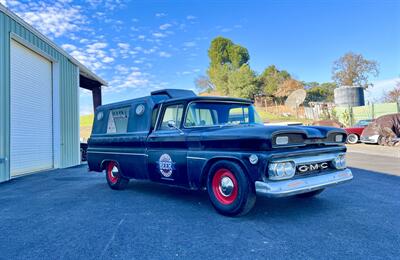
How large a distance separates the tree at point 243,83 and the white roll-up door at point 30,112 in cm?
2828

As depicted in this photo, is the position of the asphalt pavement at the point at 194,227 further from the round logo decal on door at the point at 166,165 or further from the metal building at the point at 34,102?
the metal building at the point at 34,102

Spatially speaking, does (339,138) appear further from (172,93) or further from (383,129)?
(383,129)

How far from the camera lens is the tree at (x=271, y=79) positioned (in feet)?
135

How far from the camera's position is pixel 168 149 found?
534 centimetres

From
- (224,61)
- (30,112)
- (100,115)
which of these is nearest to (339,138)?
(100,115)

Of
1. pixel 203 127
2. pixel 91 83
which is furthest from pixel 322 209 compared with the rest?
pixel 91 83

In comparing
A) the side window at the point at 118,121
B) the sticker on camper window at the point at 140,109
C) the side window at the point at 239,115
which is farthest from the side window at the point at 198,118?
the side window at the point at 118,121

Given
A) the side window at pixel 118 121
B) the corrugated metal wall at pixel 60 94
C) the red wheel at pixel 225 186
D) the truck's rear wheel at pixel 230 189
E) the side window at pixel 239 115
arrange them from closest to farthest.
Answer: the truck's rear wheel at pixel 230 189, the red wheel at pixel 225 186, the side window at pixel 239 115, the side window at pixel 118 121, the corrugated metal wall at pixel 60 94

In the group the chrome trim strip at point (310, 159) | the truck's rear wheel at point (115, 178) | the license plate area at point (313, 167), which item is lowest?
the truck's rear wheel at point (115, 178)

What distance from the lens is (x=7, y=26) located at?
356 inches

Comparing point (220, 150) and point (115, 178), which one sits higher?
point (220, 150)

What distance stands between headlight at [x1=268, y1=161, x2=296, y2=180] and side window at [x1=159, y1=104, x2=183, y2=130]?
1.95 meters

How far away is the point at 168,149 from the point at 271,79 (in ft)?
127

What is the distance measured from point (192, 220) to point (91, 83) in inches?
590
